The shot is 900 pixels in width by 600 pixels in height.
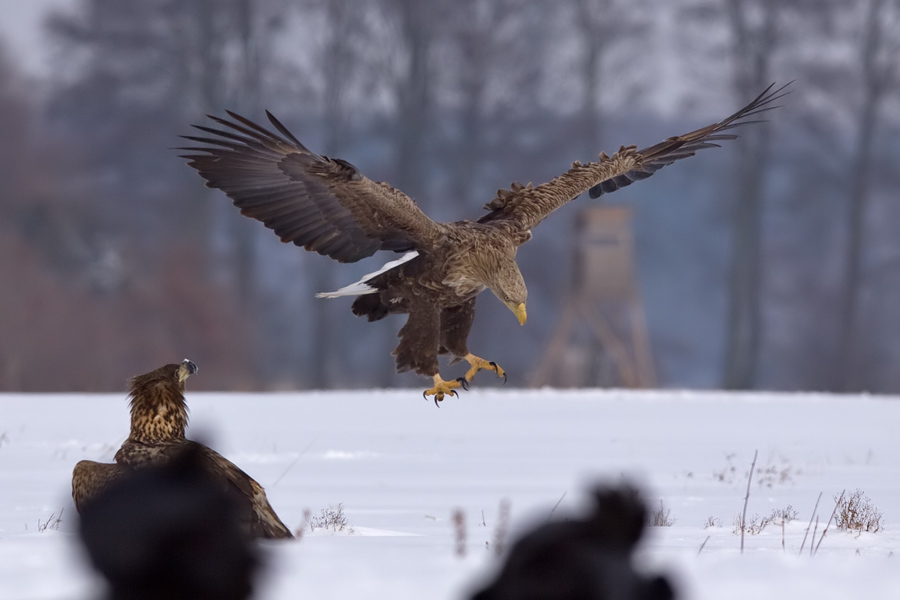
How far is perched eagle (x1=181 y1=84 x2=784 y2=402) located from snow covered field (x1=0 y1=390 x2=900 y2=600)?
1.03 m

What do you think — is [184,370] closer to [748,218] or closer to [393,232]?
[393,232]

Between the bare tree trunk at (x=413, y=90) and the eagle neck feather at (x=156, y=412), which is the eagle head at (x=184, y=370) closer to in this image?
the eagle neck feather at (x=156, y=412)

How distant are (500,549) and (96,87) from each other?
2264cm

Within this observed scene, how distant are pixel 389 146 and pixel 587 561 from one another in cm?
2509

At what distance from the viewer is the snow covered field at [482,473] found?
4.17 metres

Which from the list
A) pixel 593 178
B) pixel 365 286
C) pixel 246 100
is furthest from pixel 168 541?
pixel 246 100

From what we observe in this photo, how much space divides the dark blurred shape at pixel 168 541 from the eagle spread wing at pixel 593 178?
5906mm

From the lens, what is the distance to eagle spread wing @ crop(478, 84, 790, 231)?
25.4ft

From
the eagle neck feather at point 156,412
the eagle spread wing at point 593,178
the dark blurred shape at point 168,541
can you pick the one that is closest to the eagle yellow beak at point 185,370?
the eagle neck feather at point 156,412

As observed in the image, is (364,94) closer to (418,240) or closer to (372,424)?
(372,424)

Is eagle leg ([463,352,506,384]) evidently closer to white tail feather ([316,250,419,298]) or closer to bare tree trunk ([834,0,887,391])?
white tail feather ([316,250,419,298])

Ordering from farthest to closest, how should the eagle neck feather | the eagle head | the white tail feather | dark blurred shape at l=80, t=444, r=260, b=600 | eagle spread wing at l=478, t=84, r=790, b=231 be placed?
eagle spread wing at l=478, t=84, r=790, b=231 → the white tail feather → the eagle head → the eagle neck feather → dark blurred shape at l=80, t=444, r=260, b=600

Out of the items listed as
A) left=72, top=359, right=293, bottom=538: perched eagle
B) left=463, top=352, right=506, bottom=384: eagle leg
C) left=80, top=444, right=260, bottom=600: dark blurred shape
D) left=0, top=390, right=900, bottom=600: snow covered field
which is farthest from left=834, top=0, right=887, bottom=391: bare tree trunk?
left=80, top=444, right=260, bottom=600: dark blurred shape

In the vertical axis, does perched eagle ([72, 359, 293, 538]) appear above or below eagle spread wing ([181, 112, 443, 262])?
below
